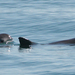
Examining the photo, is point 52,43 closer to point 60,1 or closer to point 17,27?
point 17,27

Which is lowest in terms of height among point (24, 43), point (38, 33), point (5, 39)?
point (24, 43)

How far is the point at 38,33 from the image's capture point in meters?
17.7

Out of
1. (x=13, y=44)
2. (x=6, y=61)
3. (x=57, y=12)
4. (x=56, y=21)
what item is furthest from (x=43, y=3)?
(x=6, y=61)

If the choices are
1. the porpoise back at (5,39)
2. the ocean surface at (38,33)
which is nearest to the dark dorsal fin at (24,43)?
the ocean surface at (38,33)

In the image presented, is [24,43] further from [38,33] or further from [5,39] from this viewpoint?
[38,33]

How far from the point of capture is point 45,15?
22219mm

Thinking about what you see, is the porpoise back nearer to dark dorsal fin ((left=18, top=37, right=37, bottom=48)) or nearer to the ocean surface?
the ocean surface

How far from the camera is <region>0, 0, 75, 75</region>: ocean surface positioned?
11734 mm

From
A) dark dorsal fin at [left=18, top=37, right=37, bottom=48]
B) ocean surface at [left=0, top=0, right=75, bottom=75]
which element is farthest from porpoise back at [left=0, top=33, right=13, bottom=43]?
dark dorsal fin at [left=18, top=37, right=37, bottom=48]

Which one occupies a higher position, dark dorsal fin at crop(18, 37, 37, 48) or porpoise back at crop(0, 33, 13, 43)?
porpoise back at crop(0, 33, 13, 43)

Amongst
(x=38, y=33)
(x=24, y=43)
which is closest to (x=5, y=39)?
(x=24, y=43)

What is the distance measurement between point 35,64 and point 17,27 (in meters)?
7.32

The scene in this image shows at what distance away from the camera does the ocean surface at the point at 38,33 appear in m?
11.7

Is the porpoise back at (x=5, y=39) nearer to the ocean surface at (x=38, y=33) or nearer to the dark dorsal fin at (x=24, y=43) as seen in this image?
the ocean surface at (x=38, y=33)
